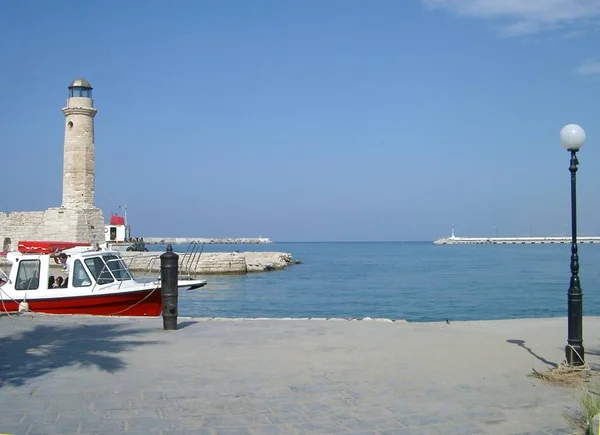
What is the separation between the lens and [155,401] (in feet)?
19.5

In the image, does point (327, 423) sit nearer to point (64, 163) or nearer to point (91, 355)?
point (91, 355)

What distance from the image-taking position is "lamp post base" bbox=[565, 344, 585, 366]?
286 inches

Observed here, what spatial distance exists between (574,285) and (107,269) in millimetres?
11902

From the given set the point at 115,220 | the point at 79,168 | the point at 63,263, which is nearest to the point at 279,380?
the point at 63,263

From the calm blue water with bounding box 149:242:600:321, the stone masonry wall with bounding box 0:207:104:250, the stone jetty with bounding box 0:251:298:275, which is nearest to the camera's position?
the calm blue water with bounding box 149:242:600:321

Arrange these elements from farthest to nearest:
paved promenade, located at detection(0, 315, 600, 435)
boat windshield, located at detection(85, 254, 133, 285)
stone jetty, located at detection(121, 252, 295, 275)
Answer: stone jetty, located at detection(121, 252, 295, 275), boat windshield, located at detection(85, 254, 133, 285), paved promenade, located at detection(0, 315, 600, 435)

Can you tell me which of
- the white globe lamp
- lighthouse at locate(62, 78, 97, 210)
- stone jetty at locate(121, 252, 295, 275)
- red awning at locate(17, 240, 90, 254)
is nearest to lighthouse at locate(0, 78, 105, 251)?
lighthouse at locate(62, 78, 97, 210)

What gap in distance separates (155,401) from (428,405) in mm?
2521

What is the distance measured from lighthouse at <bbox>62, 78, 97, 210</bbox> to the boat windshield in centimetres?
2665

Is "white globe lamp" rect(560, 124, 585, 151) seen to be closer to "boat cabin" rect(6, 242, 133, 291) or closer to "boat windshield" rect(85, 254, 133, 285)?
"boat cabin" rect(6, 242, 133, 291)

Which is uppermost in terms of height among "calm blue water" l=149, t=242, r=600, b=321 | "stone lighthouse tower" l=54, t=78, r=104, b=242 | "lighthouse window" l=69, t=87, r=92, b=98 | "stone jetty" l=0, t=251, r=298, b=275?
"lighthouse window" l=69, t=87, r=92, b=98

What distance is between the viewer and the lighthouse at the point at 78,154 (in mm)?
41469

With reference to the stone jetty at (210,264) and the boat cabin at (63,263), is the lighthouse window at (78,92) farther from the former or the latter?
the boat cabin at (63,263)

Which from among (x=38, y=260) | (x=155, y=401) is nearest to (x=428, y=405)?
(x=155, y=401)
